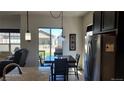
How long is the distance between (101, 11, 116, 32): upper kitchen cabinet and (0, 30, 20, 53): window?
14.1 ft

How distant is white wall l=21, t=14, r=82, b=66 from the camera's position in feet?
19.2

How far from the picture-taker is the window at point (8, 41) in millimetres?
6023

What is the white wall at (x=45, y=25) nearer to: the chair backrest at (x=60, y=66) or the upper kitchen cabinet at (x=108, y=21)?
the chair backrest at (x=60, y=66)

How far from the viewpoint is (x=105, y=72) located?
6.74 ft

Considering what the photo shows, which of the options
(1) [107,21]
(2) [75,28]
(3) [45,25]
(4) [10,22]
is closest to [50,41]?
→ (3) [45,25]

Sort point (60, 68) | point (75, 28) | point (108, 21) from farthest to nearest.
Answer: point (75, 28) < point (60, 68) < point (108, 21)

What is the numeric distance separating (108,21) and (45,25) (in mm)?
3967

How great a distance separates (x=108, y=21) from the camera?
2.37 m

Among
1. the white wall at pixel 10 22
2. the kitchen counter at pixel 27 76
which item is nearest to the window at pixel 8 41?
the white wall at pixel 10 22

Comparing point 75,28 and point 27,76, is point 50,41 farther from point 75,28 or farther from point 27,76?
point 27,76

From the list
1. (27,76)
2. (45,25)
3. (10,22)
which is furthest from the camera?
(10,22)
